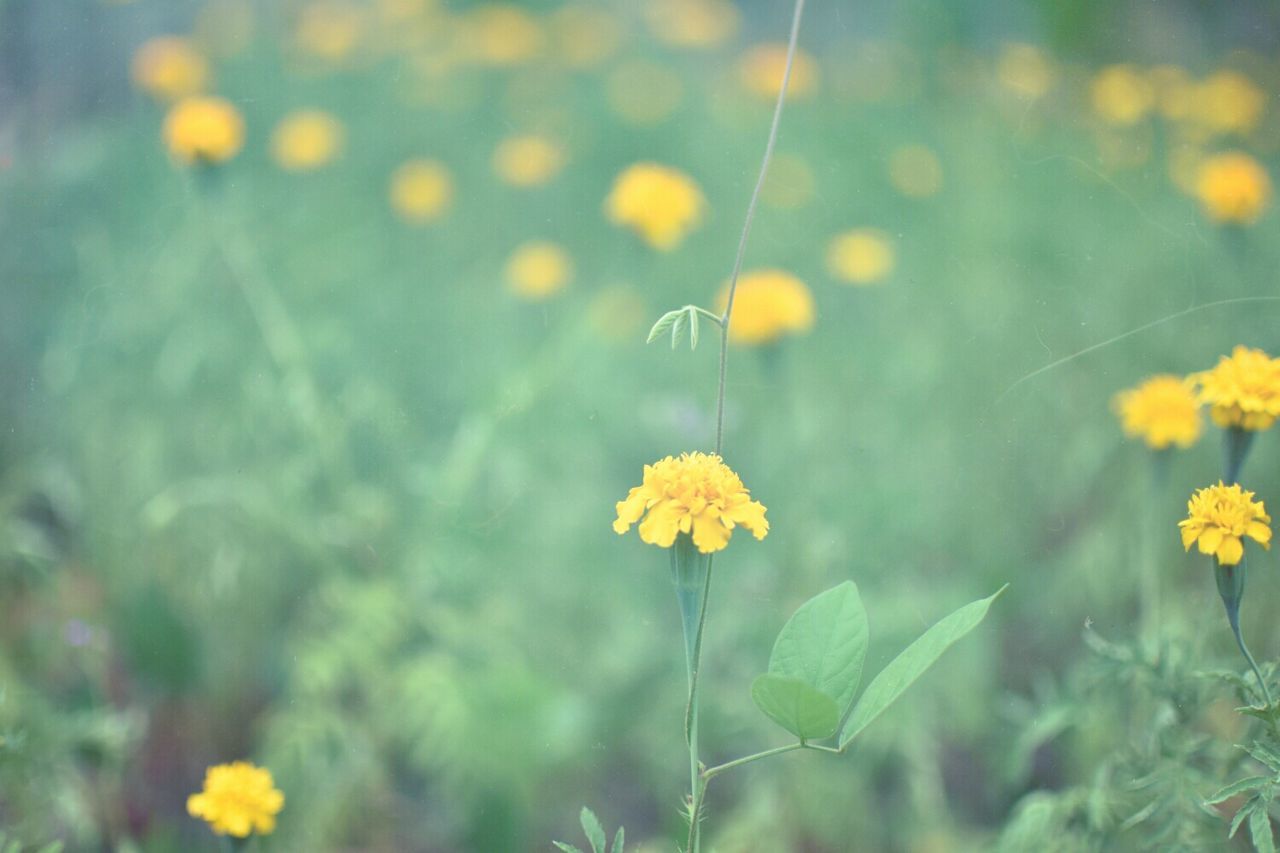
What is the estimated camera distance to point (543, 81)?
211cm

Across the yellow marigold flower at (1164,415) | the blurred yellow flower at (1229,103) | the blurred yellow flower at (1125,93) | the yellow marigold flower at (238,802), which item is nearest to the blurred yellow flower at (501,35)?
the blurred yellow flower at (1125,93)

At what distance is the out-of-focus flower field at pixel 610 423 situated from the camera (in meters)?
1.09

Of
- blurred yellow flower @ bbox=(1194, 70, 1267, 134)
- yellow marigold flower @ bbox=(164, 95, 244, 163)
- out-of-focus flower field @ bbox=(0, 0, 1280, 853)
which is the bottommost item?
out-of-focus flower field @ bbox=(0, 0, 1280, 853)

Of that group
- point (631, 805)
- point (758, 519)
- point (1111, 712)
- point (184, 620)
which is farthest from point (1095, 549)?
point (184, 620)

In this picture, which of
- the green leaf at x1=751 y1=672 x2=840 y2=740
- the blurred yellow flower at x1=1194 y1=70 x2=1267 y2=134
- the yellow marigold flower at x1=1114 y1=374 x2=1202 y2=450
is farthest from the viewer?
the blurred yellow flower at x1=1194 y1=70 x2=1267 y2=134

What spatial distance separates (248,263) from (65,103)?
404 mm

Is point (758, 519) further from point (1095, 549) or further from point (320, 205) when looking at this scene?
point (320, 205)

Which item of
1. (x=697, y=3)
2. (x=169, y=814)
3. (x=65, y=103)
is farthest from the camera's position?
(x=697, y=3)

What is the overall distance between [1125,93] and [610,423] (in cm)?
89

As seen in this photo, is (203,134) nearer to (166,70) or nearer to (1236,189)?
(166,70)

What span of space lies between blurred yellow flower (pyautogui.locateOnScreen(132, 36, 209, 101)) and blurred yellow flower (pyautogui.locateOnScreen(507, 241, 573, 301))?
626 mm

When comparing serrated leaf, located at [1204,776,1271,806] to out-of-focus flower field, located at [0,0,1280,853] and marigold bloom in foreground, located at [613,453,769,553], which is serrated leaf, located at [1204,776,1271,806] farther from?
marigold bloom in foreground, located at [613,453,769,553]

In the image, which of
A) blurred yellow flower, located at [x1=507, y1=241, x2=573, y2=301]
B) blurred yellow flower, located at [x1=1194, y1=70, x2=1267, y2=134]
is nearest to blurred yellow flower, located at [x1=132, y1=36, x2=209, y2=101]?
blurred yellow flower, located at [x1=507, y1=241, x2=573, y2=301]

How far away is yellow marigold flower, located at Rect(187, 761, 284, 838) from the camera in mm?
791
